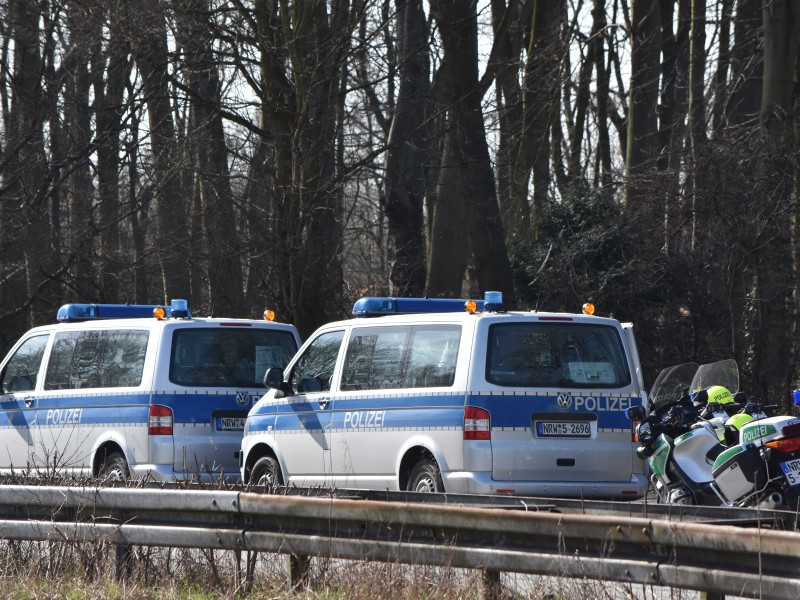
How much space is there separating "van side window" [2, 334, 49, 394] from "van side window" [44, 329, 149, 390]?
0.87 ft

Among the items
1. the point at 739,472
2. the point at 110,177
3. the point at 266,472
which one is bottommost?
the point at 266,472

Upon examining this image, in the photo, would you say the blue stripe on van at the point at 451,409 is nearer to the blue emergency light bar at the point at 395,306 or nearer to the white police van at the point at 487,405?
the white police van at the point at 487,405

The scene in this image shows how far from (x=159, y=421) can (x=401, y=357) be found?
2671 mm

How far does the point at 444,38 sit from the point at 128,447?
8.88 metres

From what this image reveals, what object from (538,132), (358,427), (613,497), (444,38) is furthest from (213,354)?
(538,132)

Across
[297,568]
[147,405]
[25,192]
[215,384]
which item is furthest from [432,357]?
[25,192]

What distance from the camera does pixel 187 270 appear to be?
→ 20953 mm

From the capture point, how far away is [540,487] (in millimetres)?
9703

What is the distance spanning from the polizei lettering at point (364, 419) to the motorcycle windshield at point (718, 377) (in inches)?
112

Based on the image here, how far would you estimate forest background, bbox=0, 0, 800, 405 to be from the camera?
16.8 metres

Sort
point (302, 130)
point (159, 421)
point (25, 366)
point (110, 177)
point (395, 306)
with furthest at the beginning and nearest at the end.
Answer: point (110, 177) → point (302, 130) → point (25, 366) → point (159, 421) → point (395, 306)

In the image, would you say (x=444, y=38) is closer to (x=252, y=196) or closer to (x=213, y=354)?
(x=252, y=196)

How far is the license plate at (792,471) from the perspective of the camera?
9.12 m

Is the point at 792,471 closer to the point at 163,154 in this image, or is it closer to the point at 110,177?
the point at 163,154
